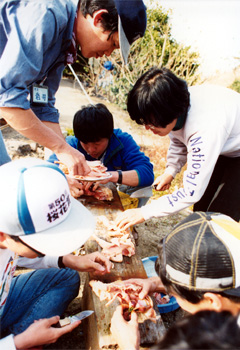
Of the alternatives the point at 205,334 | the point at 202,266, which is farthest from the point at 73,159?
the point at 205,334

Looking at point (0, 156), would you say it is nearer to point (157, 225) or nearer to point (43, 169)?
point (43, 169)

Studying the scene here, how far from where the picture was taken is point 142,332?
59.4 inches

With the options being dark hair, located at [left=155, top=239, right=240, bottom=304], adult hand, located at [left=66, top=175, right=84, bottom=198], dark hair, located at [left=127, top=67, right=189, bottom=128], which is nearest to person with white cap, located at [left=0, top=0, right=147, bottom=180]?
dark hair, located at [left=127, top=67, right=189, bottom=128]

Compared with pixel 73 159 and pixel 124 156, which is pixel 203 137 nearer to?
pixel 73 159

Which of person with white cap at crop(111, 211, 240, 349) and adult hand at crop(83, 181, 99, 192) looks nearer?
person with white cap at crop(111, 211, 240, 349)

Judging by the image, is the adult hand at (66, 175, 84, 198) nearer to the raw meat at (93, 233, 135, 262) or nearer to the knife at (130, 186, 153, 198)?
the raw meat at (93, 233, 135, 262)

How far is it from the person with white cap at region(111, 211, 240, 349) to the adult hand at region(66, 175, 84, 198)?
5.05 ft

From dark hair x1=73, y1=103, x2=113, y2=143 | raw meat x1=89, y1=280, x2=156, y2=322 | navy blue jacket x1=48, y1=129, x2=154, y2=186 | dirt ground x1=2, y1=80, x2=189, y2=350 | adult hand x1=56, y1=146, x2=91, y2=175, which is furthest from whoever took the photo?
navy blue jacket x1=48, y1=129, x2=154, y2=186

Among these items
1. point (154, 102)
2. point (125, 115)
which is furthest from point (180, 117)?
point (125, 115)

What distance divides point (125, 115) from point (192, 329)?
1174cm

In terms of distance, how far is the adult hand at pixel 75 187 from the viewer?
8.92ft

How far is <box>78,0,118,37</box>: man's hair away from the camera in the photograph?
180 centimetres

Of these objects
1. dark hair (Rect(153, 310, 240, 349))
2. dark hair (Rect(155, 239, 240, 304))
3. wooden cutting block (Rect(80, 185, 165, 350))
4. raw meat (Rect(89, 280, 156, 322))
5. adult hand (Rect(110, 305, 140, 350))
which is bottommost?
wooden cutting block (Rect(80, 185, 165, 350))

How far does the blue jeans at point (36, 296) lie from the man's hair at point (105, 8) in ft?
6.74
